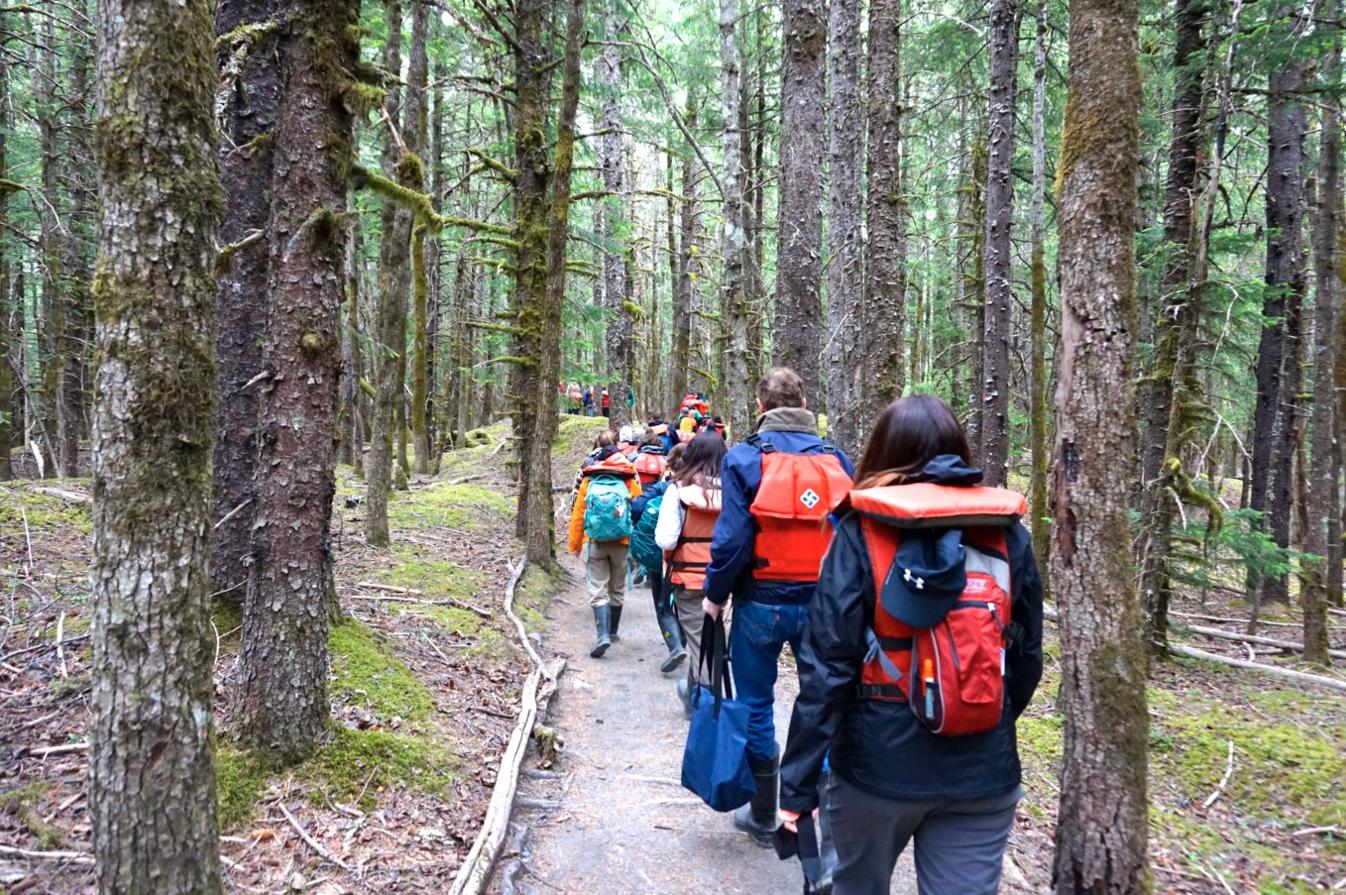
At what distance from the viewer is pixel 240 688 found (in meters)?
4.00

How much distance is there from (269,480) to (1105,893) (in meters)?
4.54

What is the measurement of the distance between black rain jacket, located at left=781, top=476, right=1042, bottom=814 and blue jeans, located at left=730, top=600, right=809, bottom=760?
145 cm

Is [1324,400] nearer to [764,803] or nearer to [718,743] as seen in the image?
[764,803]

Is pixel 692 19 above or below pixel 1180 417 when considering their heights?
above

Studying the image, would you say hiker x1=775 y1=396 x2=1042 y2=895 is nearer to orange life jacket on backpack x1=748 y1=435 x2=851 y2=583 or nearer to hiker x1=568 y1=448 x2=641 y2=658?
orange life jacket on backpack x1=748 y1=435 x2=851 y2=583

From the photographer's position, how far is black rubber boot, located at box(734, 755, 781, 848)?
172 inches

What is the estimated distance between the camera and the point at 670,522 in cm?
578

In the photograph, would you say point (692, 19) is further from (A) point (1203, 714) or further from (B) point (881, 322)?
(A) point (1203, 714)

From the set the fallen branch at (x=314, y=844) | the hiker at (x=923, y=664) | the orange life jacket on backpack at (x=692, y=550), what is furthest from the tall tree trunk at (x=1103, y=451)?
the fallen branch at (x=314, y=844)

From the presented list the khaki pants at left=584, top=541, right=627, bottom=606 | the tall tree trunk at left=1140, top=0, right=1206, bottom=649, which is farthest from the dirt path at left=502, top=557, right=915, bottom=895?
the tall tree trunk at left=1140, top=0, right=1206, bottom=649

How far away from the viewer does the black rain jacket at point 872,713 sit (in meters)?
2.42

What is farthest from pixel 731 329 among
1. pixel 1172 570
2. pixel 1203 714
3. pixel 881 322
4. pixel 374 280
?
pixel 374 280

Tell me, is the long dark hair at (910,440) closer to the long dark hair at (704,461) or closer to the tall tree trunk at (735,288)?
the long dark hair at (704,461)

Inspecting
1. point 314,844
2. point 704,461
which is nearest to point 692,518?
point 704,461
